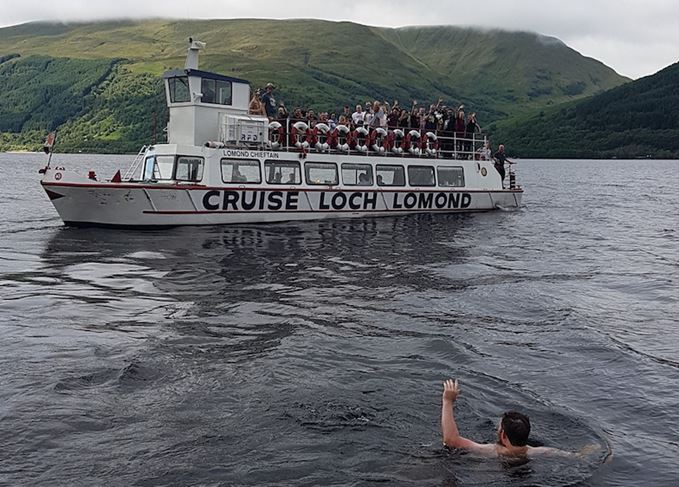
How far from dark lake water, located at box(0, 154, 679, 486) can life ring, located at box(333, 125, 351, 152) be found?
10550 millimetres

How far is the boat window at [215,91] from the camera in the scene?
30891mm

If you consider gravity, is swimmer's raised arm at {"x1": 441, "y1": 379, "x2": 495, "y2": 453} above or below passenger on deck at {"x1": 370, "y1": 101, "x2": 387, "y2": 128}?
below

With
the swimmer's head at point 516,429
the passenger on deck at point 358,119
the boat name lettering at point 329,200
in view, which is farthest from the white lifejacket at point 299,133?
the swimmer's head at point 516,429

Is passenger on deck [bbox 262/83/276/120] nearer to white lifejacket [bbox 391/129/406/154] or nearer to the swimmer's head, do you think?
white lifejacket [bbox 391/129/406/154]

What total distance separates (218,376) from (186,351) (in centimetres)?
153

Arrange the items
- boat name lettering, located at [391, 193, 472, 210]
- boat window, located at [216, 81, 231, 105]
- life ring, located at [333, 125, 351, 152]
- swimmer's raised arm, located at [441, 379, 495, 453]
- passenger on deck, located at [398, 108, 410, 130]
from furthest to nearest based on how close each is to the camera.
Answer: passenger on deck, located at [398, 108, 410, 130] < boat name lettering, located at [391, 193, 472, 210] < life ring, located at [333, 125, 351, 152] < boat window, located at [216, 81, 231, 105] < swimmer's raised arm, located at [441, 379, 495, 453]

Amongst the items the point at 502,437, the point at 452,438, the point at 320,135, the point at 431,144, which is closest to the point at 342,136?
the point at 320,135

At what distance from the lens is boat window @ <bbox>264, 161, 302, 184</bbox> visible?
31.4 metres

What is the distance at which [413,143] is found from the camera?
3772cm

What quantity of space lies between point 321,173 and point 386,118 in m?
5.91

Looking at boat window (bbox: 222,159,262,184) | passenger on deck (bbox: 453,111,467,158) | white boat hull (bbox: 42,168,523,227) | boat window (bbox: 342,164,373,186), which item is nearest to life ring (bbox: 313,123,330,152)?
boat window (bbox: 342,164,373,186)

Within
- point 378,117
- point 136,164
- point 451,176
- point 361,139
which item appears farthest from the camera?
point 451,176

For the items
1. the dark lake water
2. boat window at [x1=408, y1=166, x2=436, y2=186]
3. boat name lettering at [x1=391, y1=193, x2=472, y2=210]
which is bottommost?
the dark lake water

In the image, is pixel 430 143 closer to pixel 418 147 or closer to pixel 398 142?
pixel 418 147
